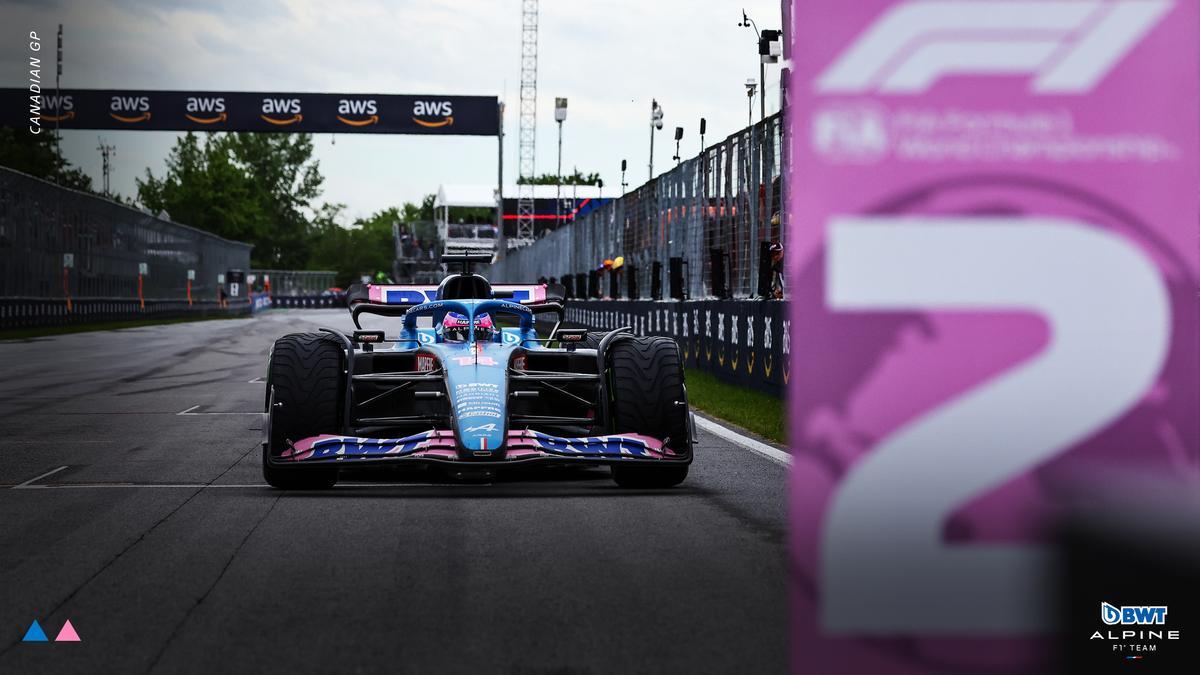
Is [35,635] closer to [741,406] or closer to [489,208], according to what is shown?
[741,406]

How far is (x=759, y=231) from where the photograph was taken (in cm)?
1805

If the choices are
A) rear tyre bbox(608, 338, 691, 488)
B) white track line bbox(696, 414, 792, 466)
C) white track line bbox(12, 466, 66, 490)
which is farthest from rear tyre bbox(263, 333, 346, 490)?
white track line bbox(696, 414, 792, 466)

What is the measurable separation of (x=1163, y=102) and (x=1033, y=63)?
0.24 m

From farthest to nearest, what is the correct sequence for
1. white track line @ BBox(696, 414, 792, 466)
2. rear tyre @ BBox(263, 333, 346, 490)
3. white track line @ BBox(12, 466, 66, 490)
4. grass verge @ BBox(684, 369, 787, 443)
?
1. grass verge @ BBox(684, 369, 787, 443)
2. white track line @ BBox(696, 414, 792, 466)
3. white track line @ BBox(12, 466, 66, 490)
4. rear tyre @ BBox(263, 333, 346, 490)

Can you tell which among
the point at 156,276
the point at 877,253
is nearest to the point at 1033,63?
the point at 877,253

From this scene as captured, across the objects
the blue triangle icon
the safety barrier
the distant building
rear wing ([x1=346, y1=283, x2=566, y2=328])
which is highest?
the distant building

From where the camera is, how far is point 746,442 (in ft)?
40.1

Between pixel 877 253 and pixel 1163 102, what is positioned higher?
pixel 1163 102

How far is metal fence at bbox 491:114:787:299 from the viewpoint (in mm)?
17875

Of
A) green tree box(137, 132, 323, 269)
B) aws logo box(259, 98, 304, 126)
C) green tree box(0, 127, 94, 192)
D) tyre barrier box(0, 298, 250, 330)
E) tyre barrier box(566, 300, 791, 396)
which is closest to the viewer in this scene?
tyre barrier box(566, 300, 791, 396)

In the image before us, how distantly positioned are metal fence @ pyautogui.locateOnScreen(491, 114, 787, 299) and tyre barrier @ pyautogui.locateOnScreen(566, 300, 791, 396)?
30 centimetres

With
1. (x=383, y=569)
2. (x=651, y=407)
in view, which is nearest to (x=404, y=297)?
(x=651, y=407)

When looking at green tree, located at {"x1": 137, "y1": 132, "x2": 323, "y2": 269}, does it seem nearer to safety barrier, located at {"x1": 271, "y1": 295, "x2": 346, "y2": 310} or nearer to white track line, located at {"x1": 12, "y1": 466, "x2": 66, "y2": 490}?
safety barrier, located at {"x1": 271, "y1": 295, "x2": 346, "y2": 310}

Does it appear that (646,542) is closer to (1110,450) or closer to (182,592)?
(182,592)
